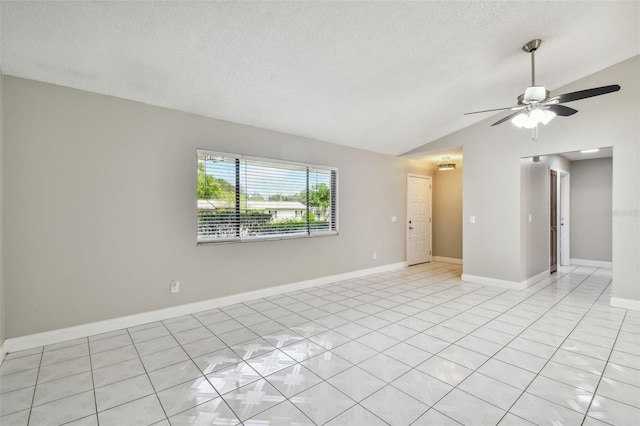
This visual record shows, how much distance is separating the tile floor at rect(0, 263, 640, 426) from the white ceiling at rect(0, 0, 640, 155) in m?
2.63

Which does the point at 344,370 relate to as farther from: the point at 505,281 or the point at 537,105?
the point at 505,281

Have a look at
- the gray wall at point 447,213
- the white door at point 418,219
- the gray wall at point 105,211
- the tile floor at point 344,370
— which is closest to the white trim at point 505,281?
the tile floor at point 344,370

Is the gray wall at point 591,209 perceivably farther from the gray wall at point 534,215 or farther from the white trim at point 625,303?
the white trim at point 625,303

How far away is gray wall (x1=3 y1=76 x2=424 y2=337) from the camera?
273 cm

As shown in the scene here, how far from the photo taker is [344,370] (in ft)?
7.73

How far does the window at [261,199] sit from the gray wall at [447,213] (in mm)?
3496

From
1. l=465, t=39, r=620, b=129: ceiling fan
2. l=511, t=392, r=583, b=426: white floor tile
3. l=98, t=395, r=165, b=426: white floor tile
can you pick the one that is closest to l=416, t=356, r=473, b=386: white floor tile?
l=511, t=392, r=583, b=426: white floor tile

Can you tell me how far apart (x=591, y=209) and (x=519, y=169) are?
3578 mm

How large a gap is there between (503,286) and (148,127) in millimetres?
5760

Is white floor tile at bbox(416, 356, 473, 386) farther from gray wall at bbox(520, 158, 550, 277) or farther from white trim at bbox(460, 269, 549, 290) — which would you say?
gray wall at bbox(520, 158, 550, 277)

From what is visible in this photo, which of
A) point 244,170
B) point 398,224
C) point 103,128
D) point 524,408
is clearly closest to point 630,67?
point 398,224

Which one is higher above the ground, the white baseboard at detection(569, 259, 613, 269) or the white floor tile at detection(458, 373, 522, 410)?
the white baseboard at detection(569, 259, 613, 269)

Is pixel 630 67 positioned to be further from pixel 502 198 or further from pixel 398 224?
pixel 398 224

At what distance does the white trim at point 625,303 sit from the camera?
12.3ft
